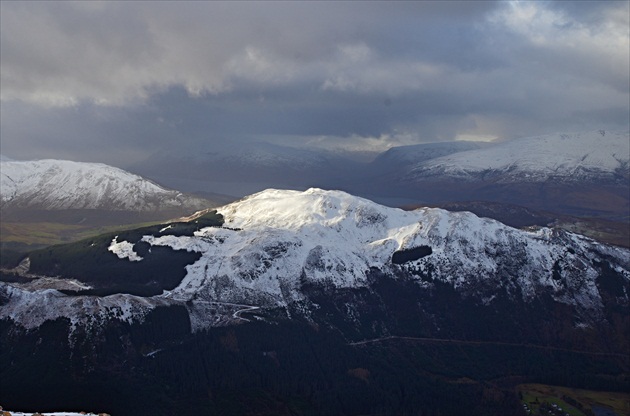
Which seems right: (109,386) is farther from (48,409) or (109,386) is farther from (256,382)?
(256,382)

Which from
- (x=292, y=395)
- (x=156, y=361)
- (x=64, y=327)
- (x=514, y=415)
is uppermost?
(x=64, y=327)

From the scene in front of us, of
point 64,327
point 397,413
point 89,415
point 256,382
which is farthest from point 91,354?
point 89,415

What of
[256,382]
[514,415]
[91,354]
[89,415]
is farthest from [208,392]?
[89,415]

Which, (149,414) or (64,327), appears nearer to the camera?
(149,414)

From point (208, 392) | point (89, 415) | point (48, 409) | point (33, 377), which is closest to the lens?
point (89, 415)

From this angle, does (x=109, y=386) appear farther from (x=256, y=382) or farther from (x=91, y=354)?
(x=256, y=382)

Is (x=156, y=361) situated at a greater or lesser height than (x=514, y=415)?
greater

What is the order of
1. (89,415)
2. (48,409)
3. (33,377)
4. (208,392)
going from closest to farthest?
(89,415), (48,409), (33,377), (208,392)

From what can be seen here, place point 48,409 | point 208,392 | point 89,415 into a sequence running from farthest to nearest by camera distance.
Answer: point 208,392, point 48,409, point 89,415

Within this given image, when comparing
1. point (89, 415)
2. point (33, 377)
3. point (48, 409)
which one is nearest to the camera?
point (89, 415)
